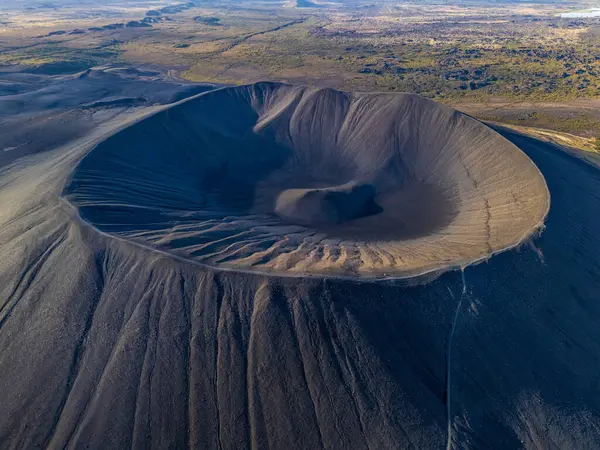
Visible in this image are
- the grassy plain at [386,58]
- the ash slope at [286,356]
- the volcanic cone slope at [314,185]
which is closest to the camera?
the ash slope at [286,356]

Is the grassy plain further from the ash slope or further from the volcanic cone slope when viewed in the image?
the ash slope

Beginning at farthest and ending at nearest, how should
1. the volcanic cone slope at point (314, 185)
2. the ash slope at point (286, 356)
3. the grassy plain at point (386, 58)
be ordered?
the grassy plain at point (386, 58), the volcanic cone slope at point (314, 185), the ash slope at point (286, 356)

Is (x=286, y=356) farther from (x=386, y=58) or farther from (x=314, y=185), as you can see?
(x=386, y=58)

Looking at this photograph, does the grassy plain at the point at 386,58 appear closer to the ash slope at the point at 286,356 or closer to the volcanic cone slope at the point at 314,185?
the volcanic cone slope at the point at 314,185

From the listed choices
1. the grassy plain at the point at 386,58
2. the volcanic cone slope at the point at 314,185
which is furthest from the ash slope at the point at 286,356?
the grassy plain at the point at 386,58

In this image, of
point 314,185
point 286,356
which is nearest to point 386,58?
point 314,185

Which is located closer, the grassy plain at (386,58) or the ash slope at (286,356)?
the ash slope at (286,356)
